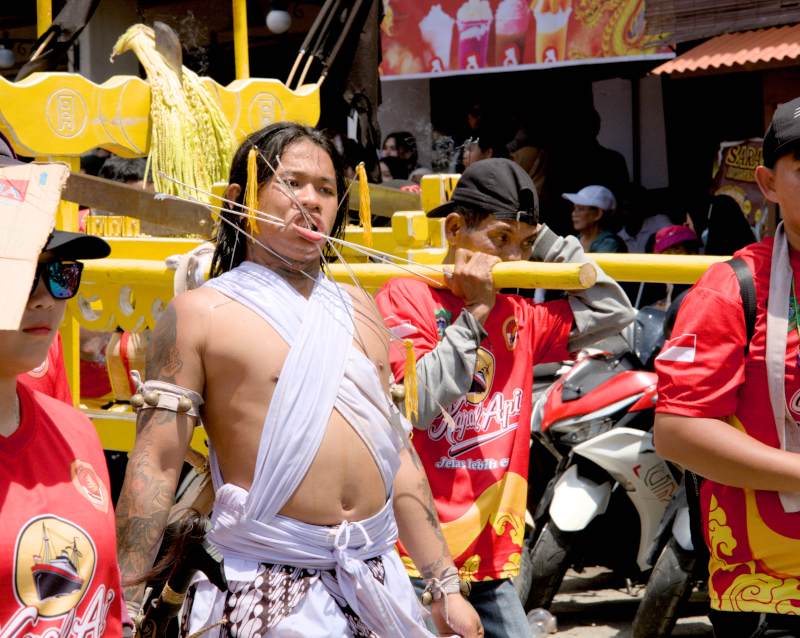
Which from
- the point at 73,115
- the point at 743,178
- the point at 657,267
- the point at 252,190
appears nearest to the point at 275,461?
the point at 252,190

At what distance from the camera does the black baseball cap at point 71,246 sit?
2213mm

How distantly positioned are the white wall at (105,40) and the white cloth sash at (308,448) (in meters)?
10.7

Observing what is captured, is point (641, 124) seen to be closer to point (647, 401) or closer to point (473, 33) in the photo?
point (473, 33)

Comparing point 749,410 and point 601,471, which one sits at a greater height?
point 749,410

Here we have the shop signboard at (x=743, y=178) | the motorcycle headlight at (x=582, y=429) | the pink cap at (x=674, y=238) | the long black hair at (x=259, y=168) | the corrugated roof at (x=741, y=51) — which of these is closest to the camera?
the long black hair at (x=259, y=168)

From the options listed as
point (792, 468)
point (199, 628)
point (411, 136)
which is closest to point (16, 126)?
point (199, 628)

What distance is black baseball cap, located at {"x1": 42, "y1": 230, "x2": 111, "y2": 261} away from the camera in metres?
2.21

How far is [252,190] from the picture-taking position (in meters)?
3.21

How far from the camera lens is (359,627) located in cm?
305

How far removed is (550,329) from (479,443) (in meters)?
0.49

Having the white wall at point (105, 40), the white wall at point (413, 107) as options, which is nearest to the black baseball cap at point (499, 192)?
the white wall at point (413, 107)

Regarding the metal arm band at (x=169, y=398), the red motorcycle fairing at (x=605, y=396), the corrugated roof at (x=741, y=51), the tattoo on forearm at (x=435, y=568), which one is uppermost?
the corrugated roof at (x=741, y=51)

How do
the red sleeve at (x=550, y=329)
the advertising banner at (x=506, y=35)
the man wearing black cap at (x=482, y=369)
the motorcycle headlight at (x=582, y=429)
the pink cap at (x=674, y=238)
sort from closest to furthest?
the man wearing black cap at (x=482, y=369)
the red sleeve at (x=550, y=329)
the motorcycle headlight at (x=582, y=429)
the pink cap at (x=674, y=238)
the advertising banner at (x=506, y=35)

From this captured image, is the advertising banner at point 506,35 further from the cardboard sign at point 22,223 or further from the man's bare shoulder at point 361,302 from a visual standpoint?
the cardboard sign at point 22,223
